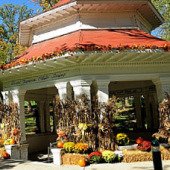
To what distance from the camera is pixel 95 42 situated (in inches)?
594

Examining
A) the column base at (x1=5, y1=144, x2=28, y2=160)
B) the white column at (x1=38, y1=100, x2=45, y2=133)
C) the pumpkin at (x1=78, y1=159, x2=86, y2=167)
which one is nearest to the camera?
the pumpkin at (x1=78, y1=159, x2=86, y2=167)

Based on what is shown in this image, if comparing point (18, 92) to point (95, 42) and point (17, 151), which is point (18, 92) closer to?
point (17, 151)

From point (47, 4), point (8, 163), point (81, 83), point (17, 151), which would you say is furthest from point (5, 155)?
point (47, 4)

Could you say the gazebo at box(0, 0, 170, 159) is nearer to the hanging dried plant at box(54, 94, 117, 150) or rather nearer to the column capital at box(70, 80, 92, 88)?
the column capital at box(70, 80, 92, 88)

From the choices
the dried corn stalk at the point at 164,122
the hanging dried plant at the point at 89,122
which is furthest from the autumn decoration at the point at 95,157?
the dried corn stalk at the point at 164,122

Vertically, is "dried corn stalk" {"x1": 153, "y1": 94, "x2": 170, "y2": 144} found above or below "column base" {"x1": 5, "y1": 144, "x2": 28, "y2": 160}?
above

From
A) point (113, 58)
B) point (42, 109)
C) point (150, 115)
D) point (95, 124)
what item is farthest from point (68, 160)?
point (150, 115)

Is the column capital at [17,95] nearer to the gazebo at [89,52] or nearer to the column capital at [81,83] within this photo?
the gazebo at [89,52]

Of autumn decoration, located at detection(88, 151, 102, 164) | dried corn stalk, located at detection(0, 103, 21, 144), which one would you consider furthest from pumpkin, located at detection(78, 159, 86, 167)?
dried corn stalk, located at detection(0, 103, 21, 144)

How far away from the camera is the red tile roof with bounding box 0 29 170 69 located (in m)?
13.6

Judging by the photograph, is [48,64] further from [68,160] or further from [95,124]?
[68,160]

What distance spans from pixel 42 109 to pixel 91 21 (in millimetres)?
8379

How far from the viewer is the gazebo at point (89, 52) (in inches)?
547

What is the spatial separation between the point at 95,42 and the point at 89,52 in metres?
1.93
